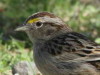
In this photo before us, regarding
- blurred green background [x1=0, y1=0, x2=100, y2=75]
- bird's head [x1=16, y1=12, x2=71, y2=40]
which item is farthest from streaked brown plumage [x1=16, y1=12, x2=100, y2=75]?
blurred green background [x1=0, y1=0, x2=100, y2=75]

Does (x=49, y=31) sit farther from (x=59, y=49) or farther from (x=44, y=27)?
(x=59, y=49)

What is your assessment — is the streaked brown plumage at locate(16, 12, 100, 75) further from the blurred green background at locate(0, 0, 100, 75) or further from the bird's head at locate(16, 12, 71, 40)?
the blurred green background at locate(0, 0, 100, 75)

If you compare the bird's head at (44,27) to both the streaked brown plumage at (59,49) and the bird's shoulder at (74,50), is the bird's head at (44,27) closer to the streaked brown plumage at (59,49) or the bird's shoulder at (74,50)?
the streaked brown plumage at (59,49)

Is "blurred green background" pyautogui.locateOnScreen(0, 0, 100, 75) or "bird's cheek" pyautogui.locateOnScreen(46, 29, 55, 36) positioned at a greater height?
"blurred green background" pyautogui.locateOnScreen(0, 0, 100, 75)

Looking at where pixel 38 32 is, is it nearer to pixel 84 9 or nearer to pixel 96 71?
pixel 96 71

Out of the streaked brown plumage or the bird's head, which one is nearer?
the streaked brown plumage

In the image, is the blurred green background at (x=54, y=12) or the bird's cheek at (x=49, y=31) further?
the blurred green background at (x=54, y=12)

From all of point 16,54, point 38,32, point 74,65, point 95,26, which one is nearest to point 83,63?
point 74,65

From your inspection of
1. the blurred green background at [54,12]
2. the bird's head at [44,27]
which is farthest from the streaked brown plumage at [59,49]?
the blurred green background at [54,12]

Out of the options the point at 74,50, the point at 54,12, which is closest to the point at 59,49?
the point at 74,50
